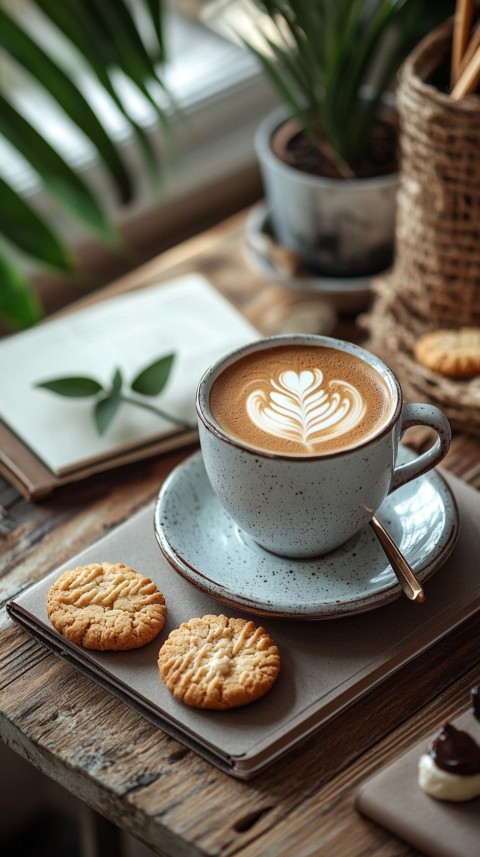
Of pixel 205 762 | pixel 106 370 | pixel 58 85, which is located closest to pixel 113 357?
pixel 106 370

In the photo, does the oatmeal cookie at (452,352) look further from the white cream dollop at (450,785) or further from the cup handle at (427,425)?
the white cream dollop at (450,785)

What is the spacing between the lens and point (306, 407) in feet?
2.30

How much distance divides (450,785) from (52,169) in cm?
64

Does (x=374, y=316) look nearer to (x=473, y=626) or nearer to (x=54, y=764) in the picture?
(x=473, y=626)

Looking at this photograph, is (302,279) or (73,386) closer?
(73,386)

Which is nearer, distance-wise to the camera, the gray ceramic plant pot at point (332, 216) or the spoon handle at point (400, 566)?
the spoon handle at point (400, 566)

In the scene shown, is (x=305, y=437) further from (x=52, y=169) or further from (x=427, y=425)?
(x=52, y=169)

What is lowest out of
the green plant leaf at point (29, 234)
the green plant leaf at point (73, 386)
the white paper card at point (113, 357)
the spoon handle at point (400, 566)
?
the spoon handle at point (400, 566)

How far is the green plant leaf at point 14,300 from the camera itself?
863mm

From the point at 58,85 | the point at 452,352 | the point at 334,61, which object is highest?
the point at 58,85

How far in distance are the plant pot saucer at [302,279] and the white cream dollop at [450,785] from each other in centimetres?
59

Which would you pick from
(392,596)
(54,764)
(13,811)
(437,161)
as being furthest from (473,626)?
(13,811)

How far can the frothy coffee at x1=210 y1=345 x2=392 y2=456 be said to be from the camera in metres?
0.68

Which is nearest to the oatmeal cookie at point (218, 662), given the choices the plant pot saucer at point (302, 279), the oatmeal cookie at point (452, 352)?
the oatmeal cookie at point (452, 352)
